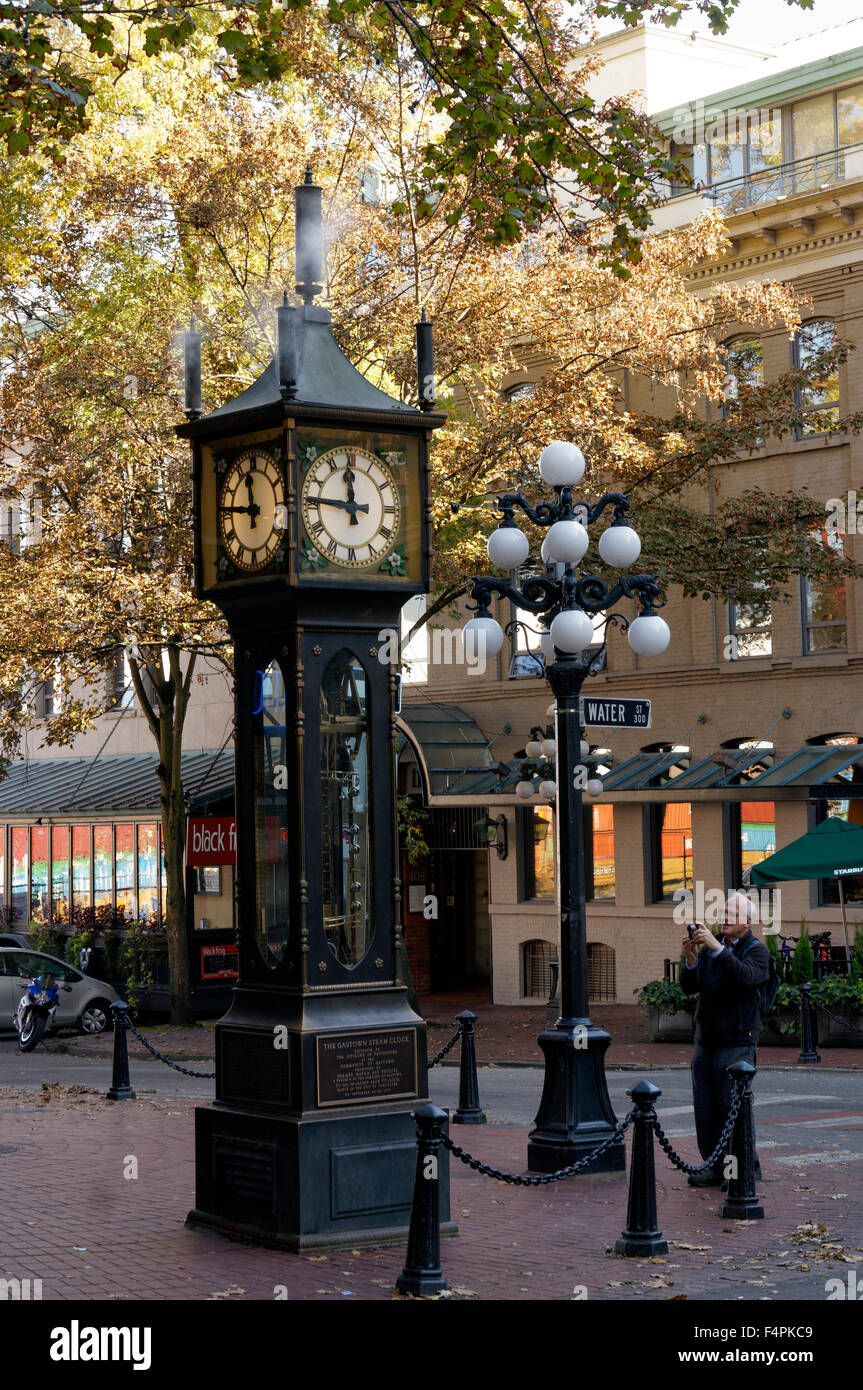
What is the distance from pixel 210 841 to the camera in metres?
29.8

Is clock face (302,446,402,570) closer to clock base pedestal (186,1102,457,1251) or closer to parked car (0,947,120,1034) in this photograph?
clock base pedestal (186,1102,457,1251)

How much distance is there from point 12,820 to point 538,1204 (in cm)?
2686

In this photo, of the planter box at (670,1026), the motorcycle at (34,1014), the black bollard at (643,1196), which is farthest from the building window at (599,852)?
the black bollard at (643,1196)

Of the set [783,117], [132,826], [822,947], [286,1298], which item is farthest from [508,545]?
[132,826]

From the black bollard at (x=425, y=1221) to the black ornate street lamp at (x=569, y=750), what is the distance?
11.6 ft

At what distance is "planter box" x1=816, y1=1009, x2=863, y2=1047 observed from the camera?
67.9 feet

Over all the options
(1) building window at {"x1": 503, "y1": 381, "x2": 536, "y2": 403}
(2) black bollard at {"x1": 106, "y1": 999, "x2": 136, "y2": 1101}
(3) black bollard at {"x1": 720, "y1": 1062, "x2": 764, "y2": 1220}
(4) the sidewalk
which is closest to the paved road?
(4) the sidewalk

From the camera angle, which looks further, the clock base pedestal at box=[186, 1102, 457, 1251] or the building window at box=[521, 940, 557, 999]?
the building window at box=[521, 940, 557, 999]

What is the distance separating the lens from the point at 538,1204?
10.6 meters

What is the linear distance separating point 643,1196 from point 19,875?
28.8m

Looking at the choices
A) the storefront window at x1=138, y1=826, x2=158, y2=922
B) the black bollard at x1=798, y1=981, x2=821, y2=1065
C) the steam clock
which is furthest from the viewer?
the storefront window at x1=138, y1=826, x2=158, y2=922

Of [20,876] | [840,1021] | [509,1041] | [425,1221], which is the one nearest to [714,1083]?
→ [425,1221]

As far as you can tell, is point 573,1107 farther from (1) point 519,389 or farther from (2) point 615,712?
(1) point 519,389

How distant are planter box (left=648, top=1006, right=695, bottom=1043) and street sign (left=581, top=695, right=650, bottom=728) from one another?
10.2 metres
